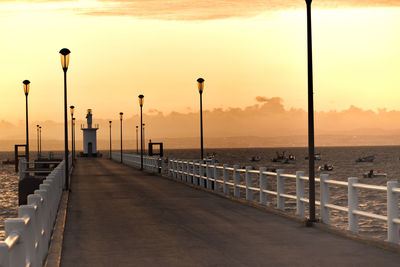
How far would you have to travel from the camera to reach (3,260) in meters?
5.30

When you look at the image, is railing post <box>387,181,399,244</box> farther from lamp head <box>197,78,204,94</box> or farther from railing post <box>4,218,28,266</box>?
lamp head <box>197,78,204,94</box>

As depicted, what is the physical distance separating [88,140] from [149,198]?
309 ft

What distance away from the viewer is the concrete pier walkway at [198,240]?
11148mm

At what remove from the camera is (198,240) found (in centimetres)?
1350

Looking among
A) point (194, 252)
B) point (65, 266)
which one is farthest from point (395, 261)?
point (65, 266)

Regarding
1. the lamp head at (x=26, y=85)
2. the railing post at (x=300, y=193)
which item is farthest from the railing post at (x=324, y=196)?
the lamp head at (x=26, y=85)

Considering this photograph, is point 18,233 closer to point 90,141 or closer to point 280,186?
point 280,186

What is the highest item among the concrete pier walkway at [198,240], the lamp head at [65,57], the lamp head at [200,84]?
the lamp head at [65,57]

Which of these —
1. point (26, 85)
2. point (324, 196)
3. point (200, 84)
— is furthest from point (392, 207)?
point (26, 85)

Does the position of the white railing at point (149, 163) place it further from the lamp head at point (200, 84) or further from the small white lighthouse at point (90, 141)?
the small white lighthouse at point (90, 141)

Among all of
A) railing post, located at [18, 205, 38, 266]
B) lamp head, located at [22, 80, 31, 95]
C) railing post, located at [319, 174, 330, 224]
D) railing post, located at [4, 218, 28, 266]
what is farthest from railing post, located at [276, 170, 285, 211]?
lamp head, located at [22, 80, 31, 95]

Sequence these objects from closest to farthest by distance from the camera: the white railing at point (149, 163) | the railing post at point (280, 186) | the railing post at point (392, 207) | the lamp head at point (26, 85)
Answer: the railing post at point (392, 207), the railing post at point (280, 186), the white railing at point (149, 163), the lamp head at point (26, 85)

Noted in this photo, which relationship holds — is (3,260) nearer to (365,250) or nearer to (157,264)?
(157,264)

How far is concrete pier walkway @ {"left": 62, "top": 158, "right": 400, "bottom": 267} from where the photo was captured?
11148 mm
